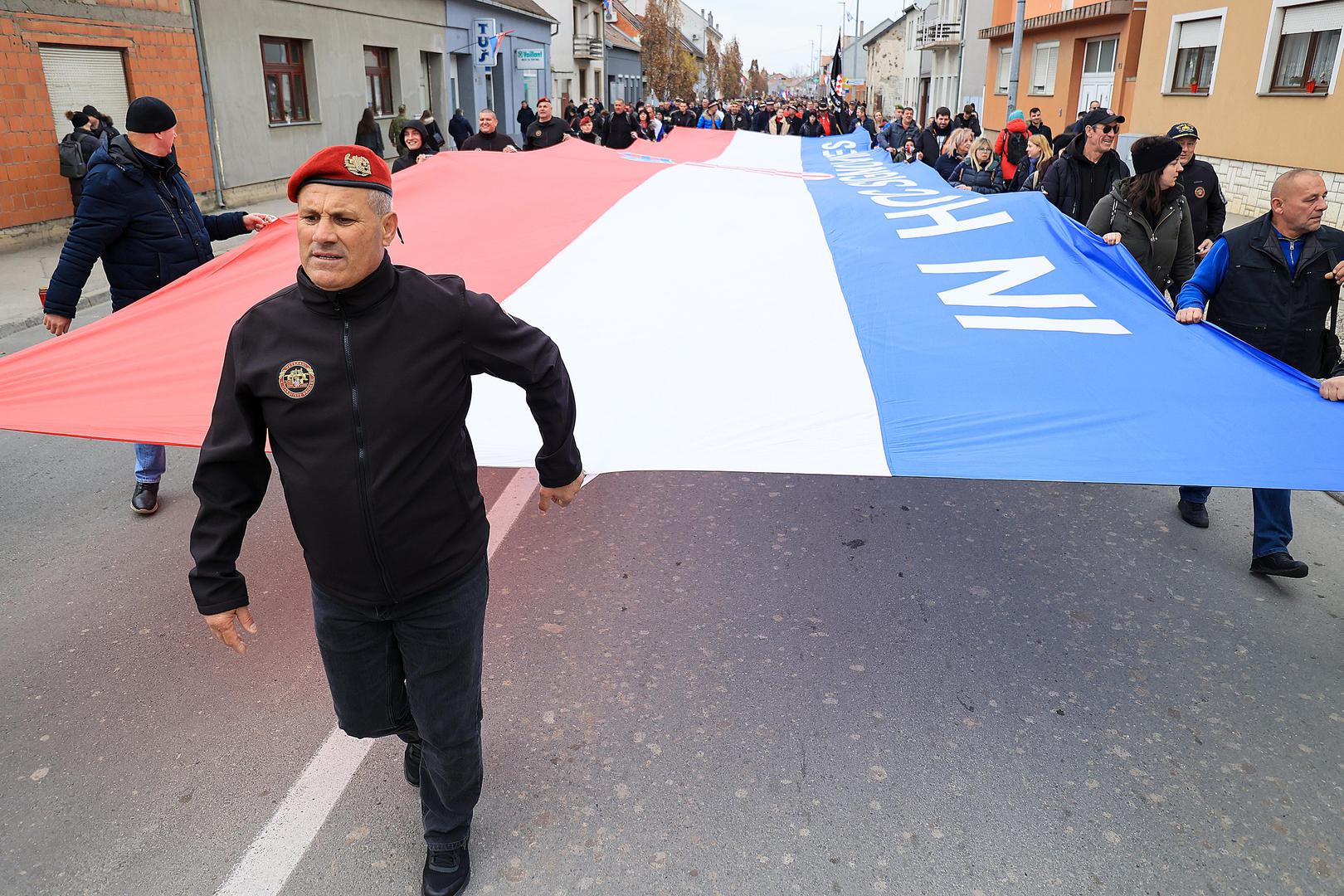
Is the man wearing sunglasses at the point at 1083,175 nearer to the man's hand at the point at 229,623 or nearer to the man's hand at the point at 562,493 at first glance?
the man's hand at the point at 562,493

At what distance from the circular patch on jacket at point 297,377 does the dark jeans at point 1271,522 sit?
13.3 feet

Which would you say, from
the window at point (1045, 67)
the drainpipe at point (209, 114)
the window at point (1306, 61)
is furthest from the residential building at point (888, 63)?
the drainpipe at point (209, 114)

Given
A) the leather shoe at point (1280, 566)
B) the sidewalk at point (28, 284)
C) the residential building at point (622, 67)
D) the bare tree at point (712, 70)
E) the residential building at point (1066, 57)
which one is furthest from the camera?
the bare tree at point (712, 70)

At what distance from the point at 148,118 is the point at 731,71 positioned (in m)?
142

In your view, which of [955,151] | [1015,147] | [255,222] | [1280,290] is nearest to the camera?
[1280,290]

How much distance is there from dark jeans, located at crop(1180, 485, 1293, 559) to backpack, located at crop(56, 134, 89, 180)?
14.5m

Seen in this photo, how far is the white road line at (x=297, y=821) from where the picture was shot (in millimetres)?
2773

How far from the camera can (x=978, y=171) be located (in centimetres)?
1060

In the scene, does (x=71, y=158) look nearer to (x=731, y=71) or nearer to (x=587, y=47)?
(x=587, y=47)

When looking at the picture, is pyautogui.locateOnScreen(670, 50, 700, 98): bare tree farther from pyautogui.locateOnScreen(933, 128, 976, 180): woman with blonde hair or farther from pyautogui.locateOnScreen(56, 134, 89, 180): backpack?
pyautogui.locateOnScreen(933, 128, 976, 180): woman with blonde hair

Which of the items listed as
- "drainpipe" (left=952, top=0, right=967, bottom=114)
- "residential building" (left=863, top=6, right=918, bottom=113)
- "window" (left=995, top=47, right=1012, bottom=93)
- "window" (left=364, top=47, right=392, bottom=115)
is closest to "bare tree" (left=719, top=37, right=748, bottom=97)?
"residential building" (left=863, top=6, right=918, bottom=113)

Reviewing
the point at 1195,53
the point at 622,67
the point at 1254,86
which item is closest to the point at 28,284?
the point at 1254,86

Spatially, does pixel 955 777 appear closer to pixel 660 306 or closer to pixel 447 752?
pixel 447 752

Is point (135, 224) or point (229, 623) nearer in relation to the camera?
point (229, 623)
